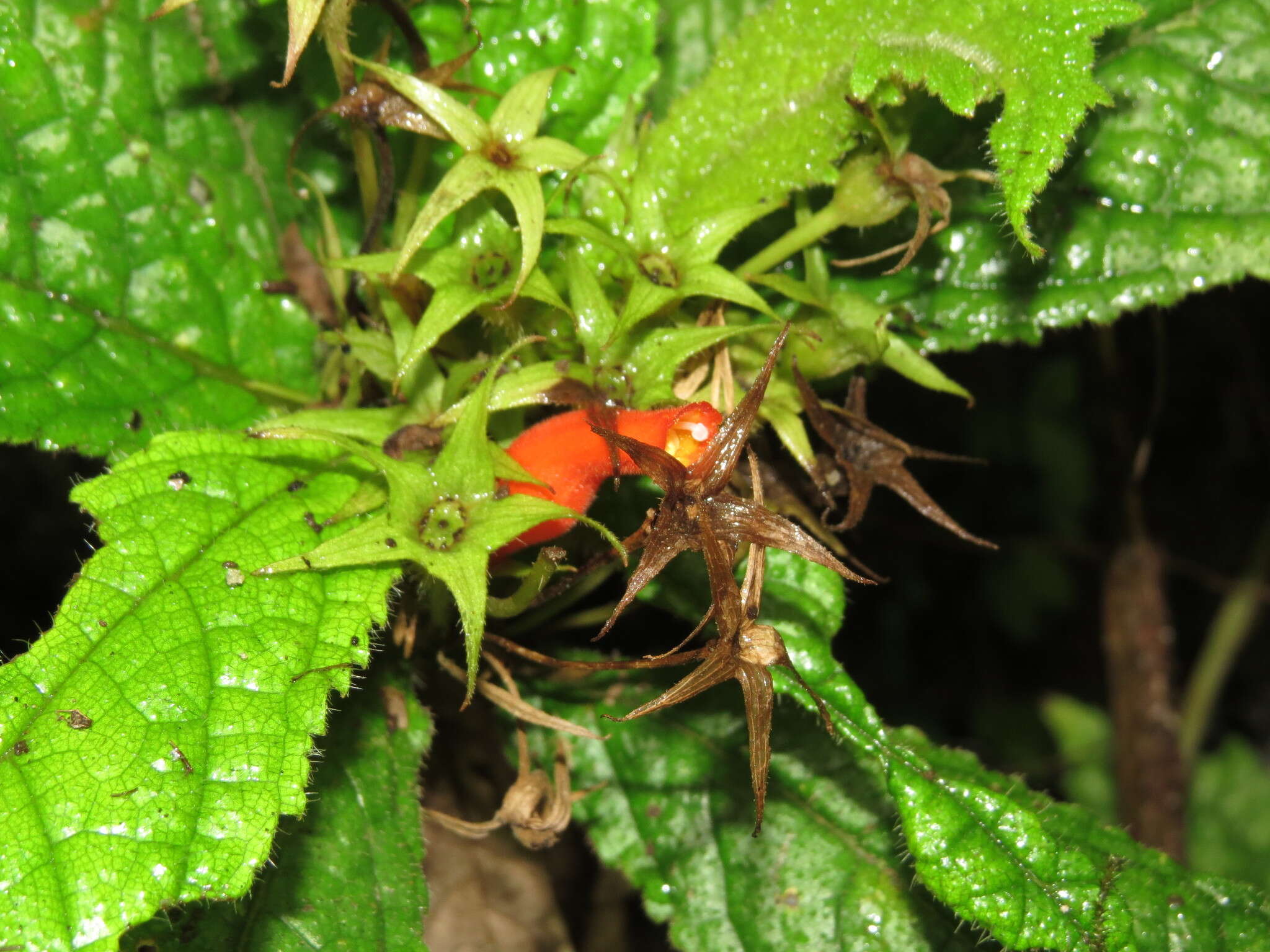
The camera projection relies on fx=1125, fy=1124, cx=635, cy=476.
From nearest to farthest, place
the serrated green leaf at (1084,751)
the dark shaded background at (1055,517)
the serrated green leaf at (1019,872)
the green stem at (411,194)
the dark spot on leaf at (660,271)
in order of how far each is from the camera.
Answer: the serrated green leaf at (1019,872), the dark spot on leaf at (660,271), the green stem at (411,194), the dark shaded background at (1055,517), the serrated green leaf at (1084,751)

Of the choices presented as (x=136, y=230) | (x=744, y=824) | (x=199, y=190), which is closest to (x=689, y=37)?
(x=199, y=190)

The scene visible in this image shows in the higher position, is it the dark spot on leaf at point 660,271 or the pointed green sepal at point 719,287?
the pointed green sepal at point 719,287

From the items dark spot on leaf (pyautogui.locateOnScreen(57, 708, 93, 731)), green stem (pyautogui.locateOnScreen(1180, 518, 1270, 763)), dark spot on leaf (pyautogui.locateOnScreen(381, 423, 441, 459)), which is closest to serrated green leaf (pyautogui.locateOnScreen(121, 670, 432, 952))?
dark spot on leaf (pyautogui.locateOnScreen(57, 708, 93, 731))

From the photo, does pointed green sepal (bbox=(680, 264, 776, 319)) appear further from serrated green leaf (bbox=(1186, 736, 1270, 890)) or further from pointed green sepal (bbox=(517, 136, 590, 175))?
serrated green leaf (bbox=(1186, 736, 1270, 890))

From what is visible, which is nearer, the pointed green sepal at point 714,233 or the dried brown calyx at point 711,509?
the dried brown calyx at point 711,509

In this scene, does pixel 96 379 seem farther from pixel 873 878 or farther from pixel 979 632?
pixel 979 632

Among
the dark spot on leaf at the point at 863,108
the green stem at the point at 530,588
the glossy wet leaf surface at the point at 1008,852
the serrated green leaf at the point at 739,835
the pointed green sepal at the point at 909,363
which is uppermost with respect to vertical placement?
the dark spot on leaf at the point at 863,108

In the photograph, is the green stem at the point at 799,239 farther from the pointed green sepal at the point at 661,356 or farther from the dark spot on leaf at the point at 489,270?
the dark spot on leaf at the point at 489,270

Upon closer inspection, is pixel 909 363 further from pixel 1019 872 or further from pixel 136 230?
pixel 136 230

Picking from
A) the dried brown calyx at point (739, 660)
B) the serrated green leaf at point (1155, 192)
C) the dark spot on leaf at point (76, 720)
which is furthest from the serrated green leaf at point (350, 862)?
the serrated green leaf at point (1155, 192)
